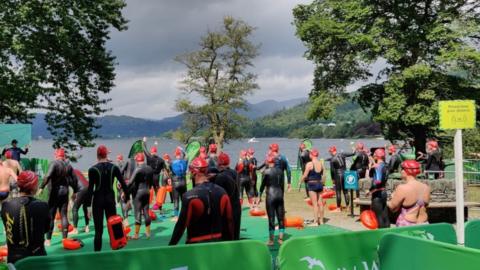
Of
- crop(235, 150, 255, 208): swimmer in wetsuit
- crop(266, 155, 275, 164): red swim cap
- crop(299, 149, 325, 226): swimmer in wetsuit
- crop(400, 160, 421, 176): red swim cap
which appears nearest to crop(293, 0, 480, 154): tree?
crop(235, 150, 255, 208): swimmer in wetsuit

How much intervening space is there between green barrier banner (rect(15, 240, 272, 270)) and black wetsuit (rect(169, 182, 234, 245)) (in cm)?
58

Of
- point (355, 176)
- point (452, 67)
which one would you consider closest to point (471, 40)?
point (452, 67)

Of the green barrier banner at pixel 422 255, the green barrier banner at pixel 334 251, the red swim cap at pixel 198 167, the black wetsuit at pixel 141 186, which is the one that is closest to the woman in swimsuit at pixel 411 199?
the green barrier banner at pixel 334 251

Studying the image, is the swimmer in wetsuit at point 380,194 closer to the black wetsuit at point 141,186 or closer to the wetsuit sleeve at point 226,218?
the wetsuit sleeve at point 226,218

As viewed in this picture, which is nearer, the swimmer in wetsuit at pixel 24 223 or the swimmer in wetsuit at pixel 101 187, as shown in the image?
the swimmer in wetsuit at pixel 24 223

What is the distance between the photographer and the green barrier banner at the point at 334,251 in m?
4.91

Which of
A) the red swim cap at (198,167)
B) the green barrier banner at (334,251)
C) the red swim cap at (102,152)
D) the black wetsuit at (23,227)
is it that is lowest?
the green barrier banner at (334,251)

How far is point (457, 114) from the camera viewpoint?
20.0 feet

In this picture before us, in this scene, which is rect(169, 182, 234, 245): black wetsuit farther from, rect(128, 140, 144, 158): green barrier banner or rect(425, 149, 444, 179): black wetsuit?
rect(425, 149, 444, 179): black wetsuit

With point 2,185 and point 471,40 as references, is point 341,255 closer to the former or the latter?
point 2,185

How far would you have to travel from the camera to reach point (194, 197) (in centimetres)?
511

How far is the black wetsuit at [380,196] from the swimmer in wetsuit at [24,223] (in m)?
6.29

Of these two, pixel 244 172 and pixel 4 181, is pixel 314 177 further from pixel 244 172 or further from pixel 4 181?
pixel 4 181

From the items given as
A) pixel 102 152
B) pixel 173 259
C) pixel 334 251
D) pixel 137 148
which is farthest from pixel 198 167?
pixel 137 148
